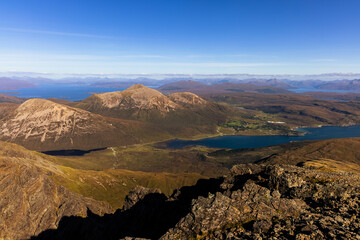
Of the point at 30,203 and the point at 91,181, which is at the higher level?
the point at 30,203

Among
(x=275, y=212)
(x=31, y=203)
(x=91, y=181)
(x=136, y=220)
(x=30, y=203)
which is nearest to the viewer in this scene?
(x=275, y=212)

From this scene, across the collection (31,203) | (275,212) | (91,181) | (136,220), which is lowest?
(91,181)

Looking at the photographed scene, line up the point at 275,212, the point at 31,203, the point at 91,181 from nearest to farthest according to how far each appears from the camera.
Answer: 1. the point at 275,212
2. the point at 31,203
3. the point at 91,181

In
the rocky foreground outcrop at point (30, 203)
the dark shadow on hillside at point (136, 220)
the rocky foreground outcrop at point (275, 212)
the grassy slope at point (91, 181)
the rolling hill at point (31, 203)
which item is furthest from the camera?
the grassy slope at point (91, 181)

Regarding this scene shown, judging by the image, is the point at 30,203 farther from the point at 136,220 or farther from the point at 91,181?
the point at 91,181

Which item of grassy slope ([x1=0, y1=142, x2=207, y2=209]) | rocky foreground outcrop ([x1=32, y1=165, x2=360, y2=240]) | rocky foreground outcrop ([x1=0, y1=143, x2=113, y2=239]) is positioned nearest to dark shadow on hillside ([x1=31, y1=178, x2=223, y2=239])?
rocky foreground outcrop ([x1=0, y1=143, x2=113, y2=239])

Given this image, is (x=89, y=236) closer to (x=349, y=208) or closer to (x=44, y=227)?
(x=44, y=227)

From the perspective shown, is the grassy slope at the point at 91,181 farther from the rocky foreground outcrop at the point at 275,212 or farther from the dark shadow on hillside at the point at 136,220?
the rocky foreground outcrop at the point at 275,212

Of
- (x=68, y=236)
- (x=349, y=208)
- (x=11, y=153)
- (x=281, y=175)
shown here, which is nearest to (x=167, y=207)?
(x=281, y=175)

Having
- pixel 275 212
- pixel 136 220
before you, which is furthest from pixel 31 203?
pixel 275 212

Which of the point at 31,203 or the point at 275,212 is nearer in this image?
the point at 275,212

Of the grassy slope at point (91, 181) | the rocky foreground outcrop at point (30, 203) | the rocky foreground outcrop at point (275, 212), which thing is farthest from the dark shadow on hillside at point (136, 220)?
the grassy slope at point (91, 181)
